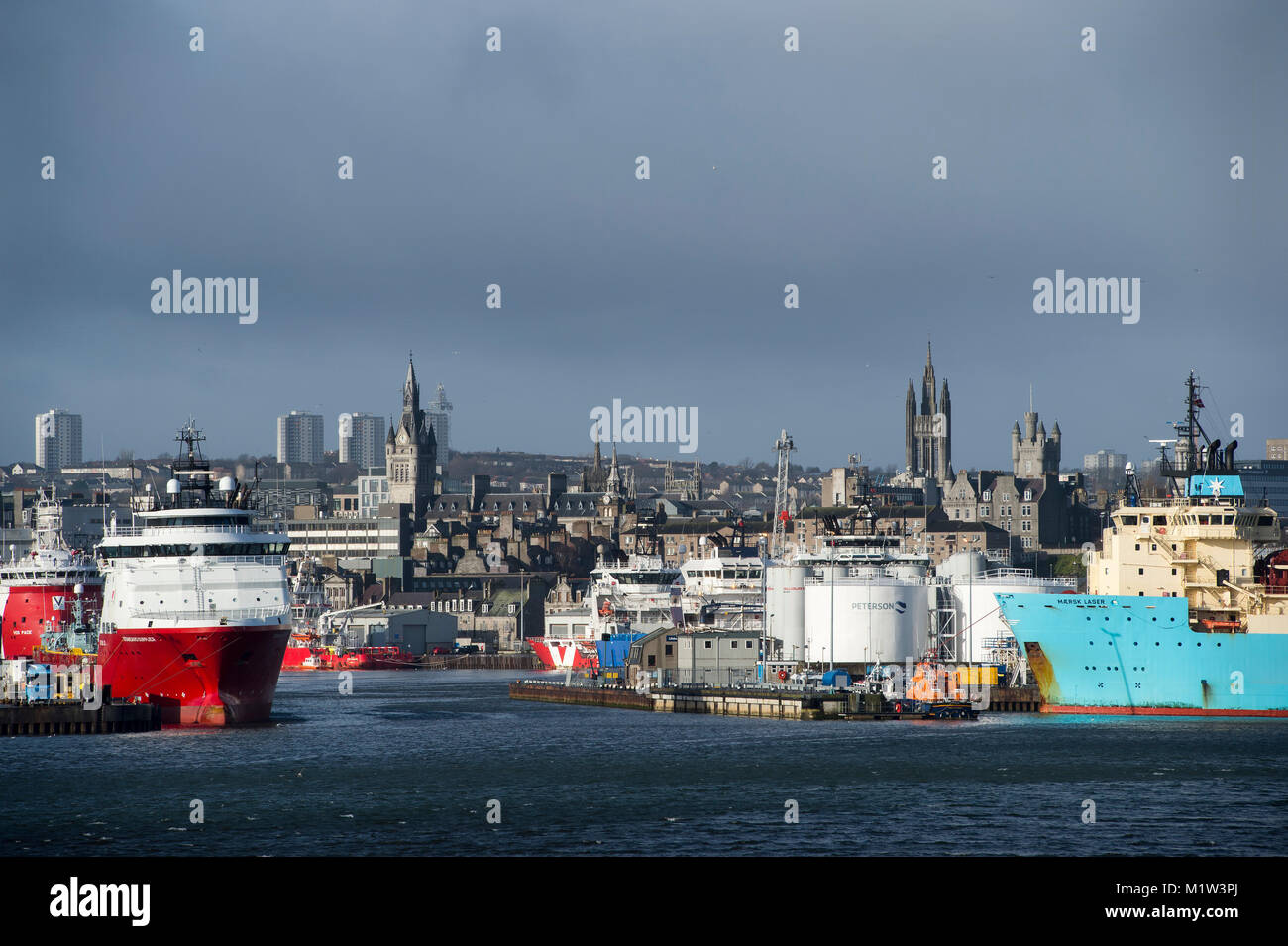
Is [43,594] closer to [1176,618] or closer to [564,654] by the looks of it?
[564,654]

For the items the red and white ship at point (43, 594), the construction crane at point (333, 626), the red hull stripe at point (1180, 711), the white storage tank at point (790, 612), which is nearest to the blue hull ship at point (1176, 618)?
the red hull stripe at point (1180, 711)

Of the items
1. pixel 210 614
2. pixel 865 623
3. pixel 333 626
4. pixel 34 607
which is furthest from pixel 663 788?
pixel 333 626

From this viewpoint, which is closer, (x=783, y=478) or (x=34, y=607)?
(x=34, y=607)

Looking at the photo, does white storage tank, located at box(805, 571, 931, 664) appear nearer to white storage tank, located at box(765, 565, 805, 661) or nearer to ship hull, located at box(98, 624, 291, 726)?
white storage tank, located at box(765, 565, 805, 661)

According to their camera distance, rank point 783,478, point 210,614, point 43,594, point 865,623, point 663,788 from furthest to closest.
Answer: point 783,478 → point 43,594 → point 865,623 → point 210,614 → point 663,788

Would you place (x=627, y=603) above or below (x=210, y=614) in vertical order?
below

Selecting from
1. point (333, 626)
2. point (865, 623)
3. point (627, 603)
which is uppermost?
point (627, 603)

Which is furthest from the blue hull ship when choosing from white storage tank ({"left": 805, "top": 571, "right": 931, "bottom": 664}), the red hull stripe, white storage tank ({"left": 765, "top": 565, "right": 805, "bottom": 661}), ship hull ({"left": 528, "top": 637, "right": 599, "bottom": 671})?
ship hull ({"left": 528, "top": 637, "right": 599, "bottom": 671})

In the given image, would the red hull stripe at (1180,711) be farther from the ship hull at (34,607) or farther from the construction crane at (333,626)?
the construction crane at (333,626)
